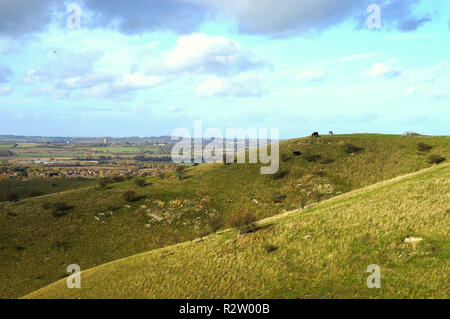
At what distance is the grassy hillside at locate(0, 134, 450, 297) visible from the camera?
4491cm

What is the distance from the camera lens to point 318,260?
24.0 m

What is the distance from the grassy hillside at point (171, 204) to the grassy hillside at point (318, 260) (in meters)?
14.6

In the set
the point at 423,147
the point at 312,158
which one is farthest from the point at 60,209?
the point at 423,147

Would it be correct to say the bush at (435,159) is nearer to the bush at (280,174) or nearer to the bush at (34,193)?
the bush at (280,174)

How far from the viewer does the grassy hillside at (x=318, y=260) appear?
20.2 meters

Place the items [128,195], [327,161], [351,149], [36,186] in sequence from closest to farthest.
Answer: [128,195] → [327,161] → [351,149] → [36,186]

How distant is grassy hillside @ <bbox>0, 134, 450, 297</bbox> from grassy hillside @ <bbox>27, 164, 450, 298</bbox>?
14.6m

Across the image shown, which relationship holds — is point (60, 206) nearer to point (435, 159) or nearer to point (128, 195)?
point (128, 195)

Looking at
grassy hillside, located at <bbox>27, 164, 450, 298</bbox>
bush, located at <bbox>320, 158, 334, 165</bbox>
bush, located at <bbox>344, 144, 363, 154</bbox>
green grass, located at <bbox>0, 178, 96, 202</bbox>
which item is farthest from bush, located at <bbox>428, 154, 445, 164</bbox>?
green grass, located at <bbox>0, 178, 96, 202</bbox>

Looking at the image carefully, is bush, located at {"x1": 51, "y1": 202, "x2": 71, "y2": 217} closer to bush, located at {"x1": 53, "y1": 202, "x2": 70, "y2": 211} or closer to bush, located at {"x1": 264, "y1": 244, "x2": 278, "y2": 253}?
bush, located at {"x1": 53, "y1": 202, "x2": 70, "y2": 211}

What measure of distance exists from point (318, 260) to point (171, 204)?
42343 mm

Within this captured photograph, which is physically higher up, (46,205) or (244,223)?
(244,223)

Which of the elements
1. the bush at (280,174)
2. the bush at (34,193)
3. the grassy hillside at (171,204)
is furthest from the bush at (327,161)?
the bush at (34,193)
